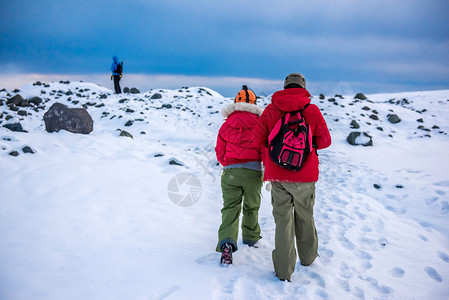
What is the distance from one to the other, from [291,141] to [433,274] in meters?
2.60

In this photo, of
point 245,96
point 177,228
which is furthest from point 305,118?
point 177,228

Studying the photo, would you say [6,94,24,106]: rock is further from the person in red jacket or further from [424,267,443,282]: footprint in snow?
[424,267,443,282]: footprint in snow

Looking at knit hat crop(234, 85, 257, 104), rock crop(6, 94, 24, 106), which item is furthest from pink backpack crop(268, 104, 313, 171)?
rock crop(6, 94, 24, 106)

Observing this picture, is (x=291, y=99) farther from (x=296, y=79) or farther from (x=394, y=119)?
(x=394, y=119)

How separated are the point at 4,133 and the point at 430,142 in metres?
17.1

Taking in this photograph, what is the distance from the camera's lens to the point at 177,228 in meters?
4.41

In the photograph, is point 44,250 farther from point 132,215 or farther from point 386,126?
point 386,126

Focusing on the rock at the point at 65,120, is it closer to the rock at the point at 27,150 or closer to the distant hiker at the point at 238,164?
the rock at the point at 27,150

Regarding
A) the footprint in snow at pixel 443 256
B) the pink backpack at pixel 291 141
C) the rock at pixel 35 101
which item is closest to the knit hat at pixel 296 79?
the pink backpack at pixel 291 141

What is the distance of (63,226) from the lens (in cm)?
390

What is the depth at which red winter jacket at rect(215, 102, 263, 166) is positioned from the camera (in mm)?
3430

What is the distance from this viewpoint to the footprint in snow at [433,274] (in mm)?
3113

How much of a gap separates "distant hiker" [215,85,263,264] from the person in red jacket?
0.30 metres

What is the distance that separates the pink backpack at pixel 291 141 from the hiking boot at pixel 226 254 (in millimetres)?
1363
